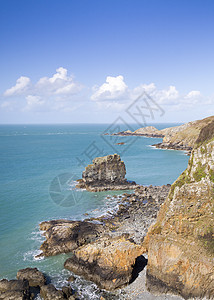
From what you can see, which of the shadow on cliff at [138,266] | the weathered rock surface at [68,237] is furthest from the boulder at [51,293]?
the weathered rock surface at [68,237]

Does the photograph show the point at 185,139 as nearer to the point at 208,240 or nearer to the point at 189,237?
the point at 189,237

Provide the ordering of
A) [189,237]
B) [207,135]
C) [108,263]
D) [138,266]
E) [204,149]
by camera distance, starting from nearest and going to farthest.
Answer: [189,237]
[204,149]
[207,135]
[108,263]
[138,266]

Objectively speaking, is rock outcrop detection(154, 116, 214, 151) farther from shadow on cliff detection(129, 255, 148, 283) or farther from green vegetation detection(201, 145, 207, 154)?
green vegetation detection(201, 145, 207, 154)

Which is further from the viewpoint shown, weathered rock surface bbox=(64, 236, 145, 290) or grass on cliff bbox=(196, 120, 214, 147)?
weathered rock surface bbox=(64, 236, 145, 290)

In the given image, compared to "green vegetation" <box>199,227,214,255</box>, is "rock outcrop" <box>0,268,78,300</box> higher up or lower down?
lower down

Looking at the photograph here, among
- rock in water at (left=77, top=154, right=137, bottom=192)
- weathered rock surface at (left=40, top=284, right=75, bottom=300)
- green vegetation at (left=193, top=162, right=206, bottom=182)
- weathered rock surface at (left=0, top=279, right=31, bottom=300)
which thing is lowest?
weathered rock surface at (left=40, top=284, right=75, bottom=300)

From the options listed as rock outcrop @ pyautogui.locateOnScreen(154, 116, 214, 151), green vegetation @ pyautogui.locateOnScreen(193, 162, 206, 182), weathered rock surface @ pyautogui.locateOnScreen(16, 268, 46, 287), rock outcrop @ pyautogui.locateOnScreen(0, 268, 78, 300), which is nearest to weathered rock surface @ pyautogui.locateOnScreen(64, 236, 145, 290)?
rock outcrop @ pyautogui.locateOnScreen(0, 268, 78, 300)

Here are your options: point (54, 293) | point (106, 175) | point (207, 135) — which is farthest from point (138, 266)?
point (106, 175)
